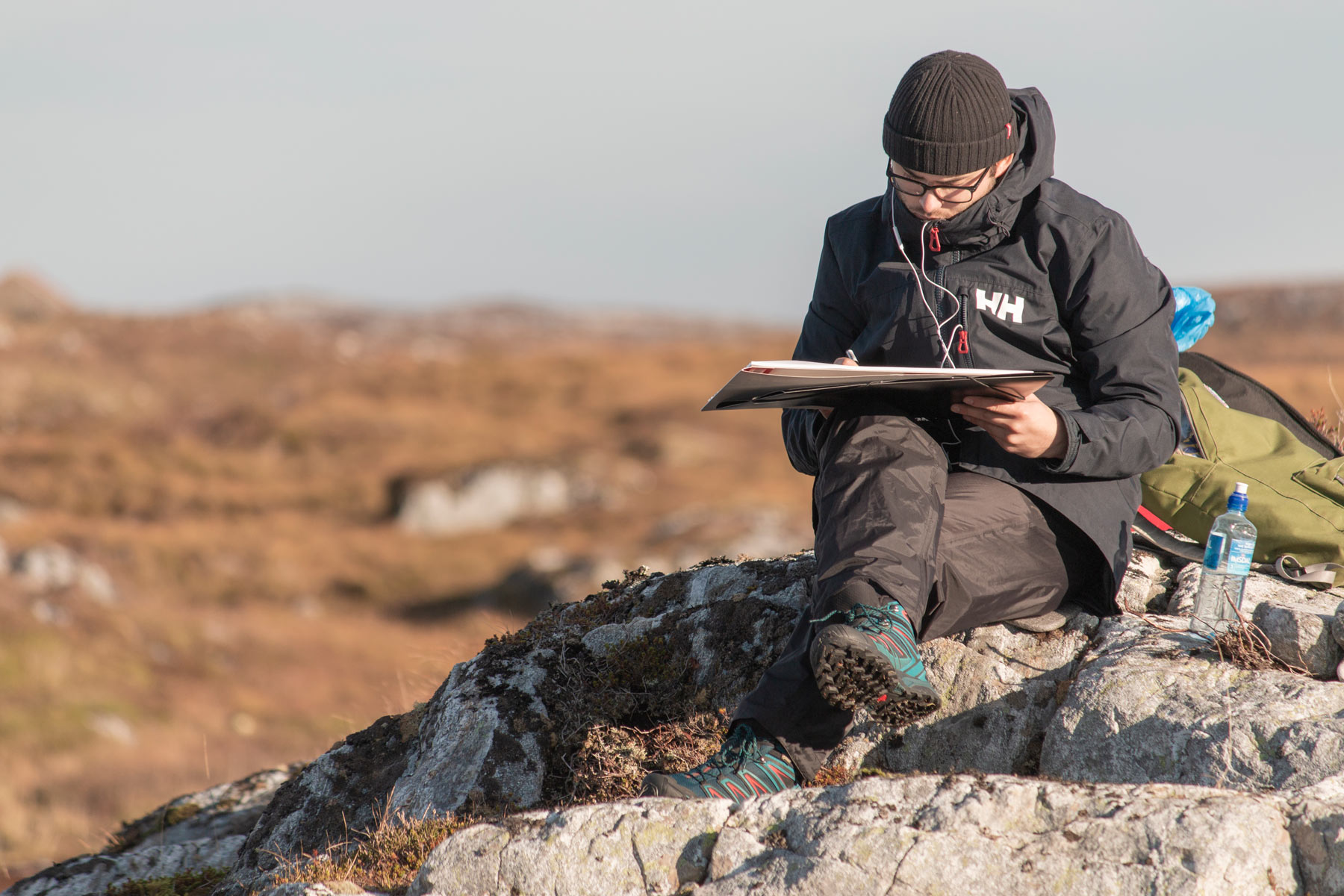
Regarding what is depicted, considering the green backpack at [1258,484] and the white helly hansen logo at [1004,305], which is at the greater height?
the white helly hansen logo at [1004,305]

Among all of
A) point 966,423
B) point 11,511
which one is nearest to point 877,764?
point 966,423

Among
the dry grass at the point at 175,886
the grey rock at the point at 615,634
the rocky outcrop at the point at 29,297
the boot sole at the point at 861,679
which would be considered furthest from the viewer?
the rocky outcrop at the point at 29,297

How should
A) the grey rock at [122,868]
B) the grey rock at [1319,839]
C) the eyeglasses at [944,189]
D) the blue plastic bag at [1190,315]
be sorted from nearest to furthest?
the grey rock at [1319,839] < the eyeglasses at [944,189] < the blue plastic bag at [1190,315] < the grey rock at [122,868]

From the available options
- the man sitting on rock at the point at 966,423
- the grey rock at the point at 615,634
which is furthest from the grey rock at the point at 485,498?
the man sitting on rock at the point at 966,423

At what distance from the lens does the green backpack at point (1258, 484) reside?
14.8 feet

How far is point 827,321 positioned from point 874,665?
1.86 meters

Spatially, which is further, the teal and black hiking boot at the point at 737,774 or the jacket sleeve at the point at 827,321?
the jacket sleeve at the point at 827,321

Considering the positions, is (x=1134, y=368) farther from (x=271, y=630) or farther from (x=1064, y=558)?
(x=271, y=630)

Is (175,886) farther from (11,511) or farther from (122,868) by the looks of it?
(11,511)

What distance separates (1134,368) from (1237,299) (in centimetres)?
4343

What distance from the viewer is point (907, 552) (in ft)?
12.2

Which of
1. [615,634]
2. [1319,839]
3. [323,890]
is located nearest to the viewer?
[1319,839]

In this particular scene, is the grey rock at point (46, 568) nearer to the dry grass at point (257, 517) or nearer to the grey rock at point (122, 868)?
the dry grass at point (257, 517)

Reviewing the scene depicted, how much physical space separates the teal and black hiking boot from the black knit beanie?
2.16 metres
